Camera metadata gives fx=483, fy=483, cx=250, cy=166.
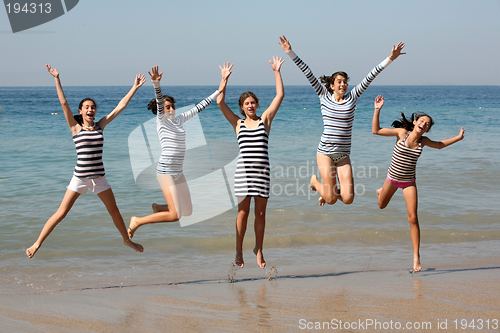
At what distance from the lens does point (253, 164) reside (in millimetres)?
5805

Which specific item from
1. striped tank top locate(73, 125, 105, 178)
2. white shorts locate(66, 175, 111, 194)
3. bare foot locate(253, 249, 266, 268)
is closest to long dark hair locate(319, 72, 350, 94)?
bare foot locate(253, 249, 266, 268)

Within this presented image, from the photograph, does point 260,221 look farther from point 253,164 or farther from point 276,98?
point 276,98

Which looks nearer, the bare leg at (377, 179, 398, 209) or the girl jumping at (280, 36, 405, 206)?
the girl jumping at (280, 36, 405, 206)

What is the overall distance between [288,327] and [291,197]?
6696 mm

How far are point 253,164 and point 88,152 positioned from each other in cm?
203

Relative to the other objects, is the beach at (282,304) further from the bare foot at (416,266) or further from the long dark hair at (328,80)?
the long dark hair at (328,80)

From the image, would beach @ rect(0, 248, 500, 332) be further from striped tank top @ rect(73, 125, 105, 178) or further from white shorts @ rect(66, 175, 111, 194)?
striped tank top @ rect(73, 125, 105, 178)

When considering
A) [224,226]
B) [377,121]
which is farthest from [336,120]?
[224,226]

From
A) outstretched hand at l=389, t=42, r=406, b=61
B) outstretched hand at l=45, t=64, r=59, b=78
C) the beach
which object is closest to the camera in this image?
the beach

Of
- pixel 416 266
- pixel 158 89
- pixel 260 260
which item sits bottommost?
pixel 416 266

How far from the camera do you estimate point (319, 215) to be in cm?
997

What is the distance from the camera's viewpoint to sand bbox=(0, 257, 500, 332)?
15.9 ft

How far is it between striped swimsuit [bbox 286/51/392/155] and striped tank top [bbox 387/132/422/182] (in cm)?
70

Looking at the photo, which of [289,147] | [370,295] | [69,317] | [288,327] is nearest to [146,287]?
[69,317]
